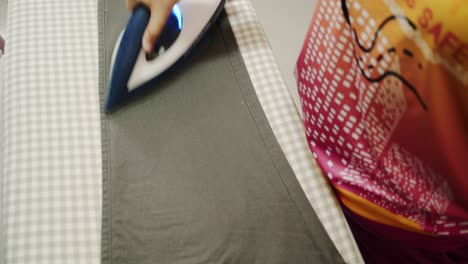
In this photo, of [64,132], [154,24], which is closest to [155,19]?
[154,24]

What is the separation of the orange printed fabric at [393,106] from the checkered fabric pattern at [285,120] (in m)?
0.03

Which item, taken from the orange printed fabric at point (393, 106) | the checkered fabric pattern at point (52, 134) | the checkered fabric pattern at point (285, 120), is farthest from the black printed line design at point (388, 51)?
the checkered fabric pattern at point (52, 134)

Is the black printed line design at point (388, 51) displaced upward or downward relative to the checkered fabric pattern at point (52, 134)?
upward

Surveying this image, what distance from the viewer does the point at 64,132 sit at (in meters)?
0.57

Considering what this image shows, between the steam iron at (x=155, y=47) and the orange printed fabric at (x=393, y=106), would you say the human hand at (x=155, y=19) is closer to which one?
the steam iron at (x=155, y=47)

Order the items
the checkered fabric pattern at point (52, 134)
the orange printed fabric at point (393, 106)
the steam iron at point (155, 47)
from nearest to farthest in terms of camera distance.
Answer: the orange printed fabric at point (393, 106) → the checkered fabric pattern at point (52, 134) → the steam iron at point (155, 47)

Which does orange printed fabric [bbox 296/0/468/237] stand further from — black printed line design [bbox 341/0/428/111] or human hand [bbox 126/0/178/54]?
human hand [bbox 126/0/178/54]

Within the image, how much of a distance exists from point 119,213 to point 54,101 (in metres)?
0.22

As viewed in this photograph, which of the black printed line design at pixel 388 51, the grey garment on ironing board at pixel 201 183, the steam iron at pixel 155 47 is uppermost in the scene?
the black printed line design at pixel 388 51

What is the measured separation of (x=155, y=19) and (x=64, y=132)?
0.23m

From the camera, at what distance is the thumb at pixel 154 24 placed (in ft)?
1.99

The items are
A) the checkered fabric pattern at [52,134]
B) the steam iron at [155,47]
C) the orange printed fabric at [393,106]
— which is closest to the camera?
the orange printed fabric at [393,106]

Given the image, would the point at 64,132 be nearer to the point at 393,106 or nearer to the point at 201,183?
the point at 201,183

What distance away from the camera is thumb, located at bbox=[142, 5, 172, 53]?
61 centimetres
